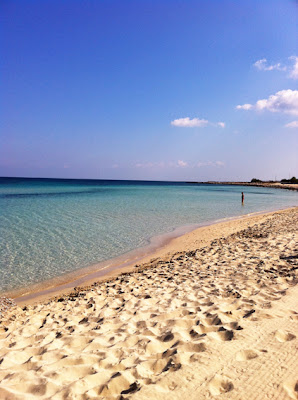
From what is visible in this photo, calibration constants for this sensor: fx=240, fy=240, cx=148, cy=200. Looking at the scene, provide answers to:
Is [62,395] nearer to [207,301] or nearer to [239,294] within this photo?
[207,301]

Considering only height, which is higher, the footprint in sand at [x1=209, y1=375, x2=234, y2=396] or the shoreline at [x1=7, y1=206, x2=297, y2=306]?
the footprint in sand at [x1=209, y1=375, x2=234, y2=396]

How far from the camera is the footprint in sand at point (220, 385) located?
2568 millimetres

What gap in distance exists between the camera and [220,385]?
2.64 meters

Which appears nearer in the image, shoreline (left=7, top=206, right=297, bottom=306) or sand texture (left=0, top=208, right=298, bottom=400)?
sand texture (left=0, top=208, right=298, bottom=400)

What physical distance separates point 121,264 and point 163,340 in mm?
6275

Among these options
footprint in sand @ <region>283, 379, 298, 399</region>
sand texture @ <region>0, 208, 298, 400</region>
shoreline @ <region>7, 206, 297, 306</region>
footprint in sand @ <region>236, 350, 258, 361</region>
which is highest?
footprint in sand @ <region>283, 379, 298, 399</region>

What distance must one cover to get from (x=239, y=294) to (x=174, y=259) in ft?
14.6

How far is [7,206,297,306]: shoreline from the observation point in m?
7.40

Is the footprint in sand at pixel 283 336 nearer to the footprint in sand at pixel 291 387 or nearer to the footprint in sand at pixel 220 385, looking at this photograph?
the footprint in sand at pixel 291 387

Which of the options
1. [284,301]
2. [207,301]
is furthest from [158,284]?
[284,301]

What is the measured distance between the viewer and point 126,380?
2877 millimetres

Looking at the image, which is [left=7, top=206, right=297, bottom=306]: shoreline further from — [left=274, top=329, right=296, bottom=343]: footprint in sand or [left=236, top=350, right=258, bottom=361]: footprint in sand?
[left=274, top=329, right=296, bottom=343]: footprint in sand

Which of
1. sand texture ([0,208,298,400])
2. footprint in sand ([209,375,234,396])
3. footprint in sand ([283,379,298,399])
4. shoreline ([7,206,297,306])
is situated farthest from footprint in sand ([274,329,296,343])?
shoreline ([7,206,297,306])

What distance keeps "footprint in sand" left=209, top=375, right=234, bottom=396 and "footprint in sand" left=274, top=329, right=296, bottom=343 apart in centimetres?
121
